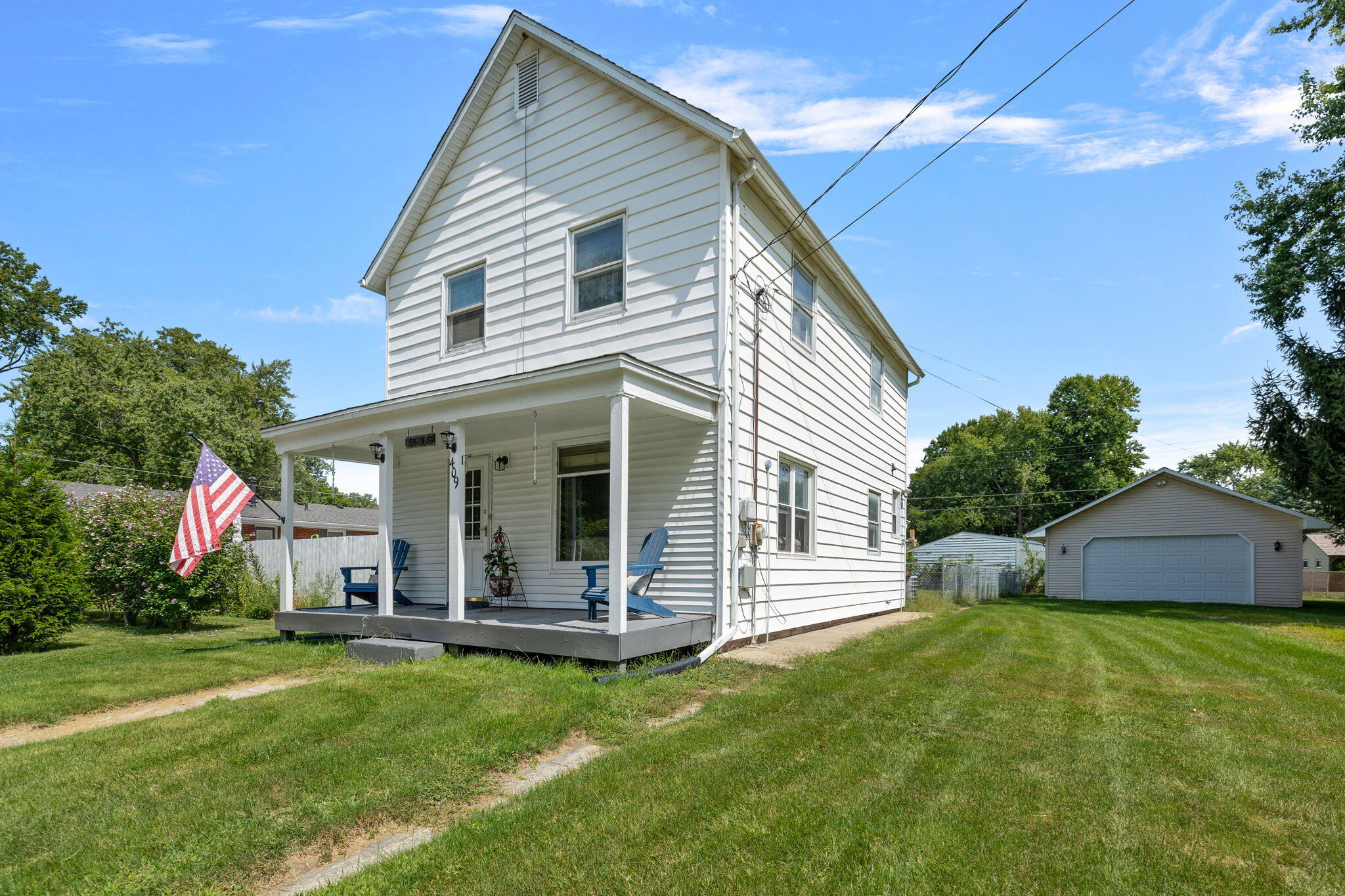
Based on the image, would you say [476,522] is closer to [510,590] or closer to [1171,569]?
[510,590]

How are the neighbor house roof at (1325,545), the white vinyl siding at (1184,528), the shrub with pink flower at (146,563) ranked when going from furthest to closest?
the neighbor house roof at (1325,545)
the white vinyl siding at (1184,528)
the shrub with pink flower at (146,563)

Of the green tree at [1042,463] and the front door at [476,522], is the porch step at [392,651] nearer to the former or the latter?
the front door at [476,522]

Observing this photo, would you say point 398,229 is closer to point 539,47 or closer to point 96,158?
point 539,47

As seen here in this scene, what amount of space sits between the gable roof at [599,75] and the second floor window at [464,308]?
1.36m

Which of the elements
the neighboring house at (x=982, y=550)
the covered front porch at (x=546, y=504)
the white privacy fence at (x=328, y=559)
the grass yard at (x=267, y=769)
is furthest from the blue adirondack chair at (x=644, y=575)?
the neighboring house at (x=982, y=550)

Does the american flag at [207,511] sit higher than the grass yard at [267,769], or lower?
higher

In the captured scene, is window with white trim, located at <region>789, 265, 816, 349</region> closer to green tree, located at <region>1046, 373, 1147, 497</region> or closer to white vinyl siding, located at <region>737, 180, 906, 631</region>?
white vinyl siding, located at <region>737, 180, 906, 631</region>

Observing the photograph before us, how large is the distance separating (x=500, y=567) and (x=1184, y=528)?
23830mm

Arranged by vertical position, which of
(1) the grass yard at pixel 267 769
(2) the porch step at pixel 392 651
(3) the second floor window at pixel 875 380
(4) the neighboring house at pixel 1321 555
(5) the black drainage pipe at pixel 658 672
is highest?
(3) the second floor window at pixel 875 380

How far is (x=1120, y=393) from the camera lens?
1766 inches

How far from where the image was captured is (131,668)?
8.10 meters

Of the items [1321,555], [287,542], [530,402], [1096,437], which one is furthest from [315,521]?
[1321,555]

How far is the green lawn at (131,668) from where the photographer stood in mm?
6547

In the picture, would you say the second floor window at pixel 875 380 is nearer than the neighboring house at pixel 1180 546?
Yes
